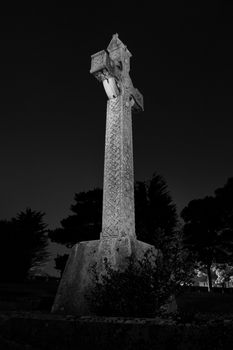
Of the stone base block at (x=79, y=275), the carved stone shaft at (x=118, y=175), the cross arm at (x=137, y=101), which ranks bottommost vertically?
the stone base block at (x=79, y=275)

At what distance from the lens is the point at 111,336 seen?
2.54m

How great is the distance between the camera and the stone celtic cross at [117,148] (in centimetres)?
738

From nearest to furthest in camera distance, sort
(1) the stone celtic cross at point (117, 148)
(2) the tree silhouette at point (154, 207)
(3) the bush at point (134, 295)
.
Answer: (3) the bush at point (134, 295), (1) the stone celtic cross at point (117, 148), (2) the tree silhouette at point (154, 207)

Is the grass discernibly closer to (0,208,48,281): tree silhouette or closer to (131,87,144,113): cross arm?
(131,87,144,113): cross arm

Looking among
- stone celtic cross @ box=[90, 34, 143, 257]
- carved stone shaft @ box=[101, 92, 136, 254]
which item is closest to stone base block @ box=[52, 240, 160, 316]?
stone celtic cross @ box=[90, 34, 143, 257]

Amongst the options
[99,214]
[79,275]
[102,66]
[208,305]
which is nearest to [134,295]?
[79,275]

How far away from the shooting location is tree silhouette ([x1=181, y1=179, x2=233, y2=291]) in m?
31.4

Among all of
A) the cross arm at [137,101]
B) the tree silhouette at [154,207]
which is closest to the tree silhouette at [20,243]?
the tree silhouette at [154,207]

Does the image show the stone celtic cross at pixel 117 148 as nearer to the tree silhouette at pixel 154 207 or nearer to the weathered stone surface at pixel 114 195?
the weathered stone surface at pixel 114 195

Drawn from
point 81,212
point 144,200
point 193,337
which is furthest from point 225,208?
point 193,337

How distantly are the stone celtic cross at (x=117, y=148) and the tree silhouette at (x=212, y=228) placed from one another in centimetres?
2361

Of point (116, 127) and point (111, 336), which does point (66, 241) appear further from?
point (111, 336)

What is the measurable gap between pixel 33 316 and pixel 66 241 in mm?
29472

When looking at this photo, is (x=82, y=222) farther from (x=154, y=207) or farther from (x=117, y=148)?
(x=117, y=148)
